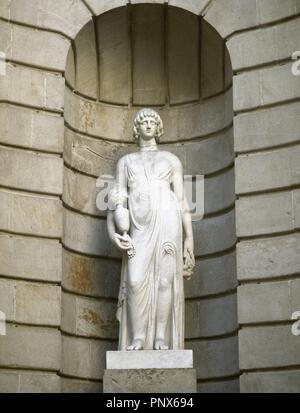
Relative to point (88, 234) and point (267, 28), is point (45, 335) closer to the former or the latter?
point (88, 234)

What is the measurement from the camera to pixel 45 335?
36.7ft

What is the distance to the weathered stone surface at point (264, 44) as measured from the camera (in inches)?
463

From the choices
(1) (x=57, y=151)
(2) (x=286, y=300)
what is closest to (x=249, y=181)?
(2) (x=286, y=300)

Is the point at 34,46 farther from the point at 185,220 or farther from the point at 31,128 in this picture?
the point at 185,220

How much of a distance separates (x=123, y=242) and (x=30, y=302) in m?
1.14

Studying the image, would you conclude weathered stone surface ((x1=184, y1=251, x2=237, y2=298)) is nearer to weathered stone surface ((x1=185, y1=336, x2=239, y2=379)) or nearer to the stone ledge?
weathered stone surface ((x1=185, y1=336, x2=239, y2=379))

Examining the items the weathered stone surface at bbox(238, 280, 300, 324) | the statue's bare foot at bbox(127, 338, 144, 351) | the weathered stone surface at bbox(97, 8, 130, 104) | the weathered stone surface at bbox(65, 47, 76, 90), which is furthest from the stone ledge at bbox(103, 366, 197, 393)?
the weathered stone surface at bbox(97, 8, 130, 104)

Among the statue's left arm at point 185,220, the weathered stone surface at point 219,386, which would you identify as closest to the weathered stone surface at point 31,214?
the statue's left arm at point 185,220

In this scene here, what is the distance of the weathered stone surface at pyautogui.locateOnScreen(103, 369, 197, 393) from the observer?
34.3ft

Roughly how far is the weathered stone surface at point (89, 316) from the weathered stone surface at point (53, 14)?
2934mm

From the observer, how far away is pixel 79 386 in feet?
37.8

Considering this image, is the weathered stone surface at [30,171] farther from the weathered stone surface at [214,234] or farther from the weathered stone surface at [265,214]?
the weathered stone surface at [265,214]
